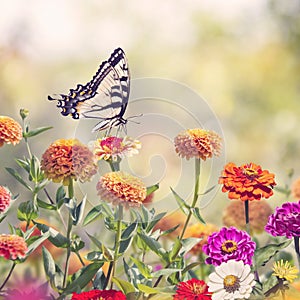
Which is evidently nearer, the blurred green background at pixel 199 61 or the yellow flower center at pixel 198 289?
the yellow flower center at pixel 198 289

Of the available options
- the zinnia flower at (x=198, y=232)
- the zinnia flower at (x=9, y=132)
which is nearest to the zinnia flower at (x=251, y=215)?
the zinnia flower at (x=198, y=232)

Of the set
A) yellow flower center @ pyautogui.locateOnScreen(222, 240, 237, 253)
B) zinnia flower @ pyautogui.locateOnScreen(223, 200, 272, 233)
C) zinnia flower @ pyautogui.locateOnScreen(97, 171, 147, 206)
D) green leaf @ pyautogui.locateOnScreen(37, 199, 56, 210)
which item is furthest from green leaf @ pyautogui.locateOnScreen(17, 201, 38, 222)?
zinnia flower @ pyautogui.locateOnScreen(223, 200, 272, 233)

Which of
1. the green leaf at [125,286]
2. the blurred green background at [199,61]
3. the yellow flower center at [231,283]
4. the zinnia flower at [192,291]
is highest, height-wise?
the blurred green background at [199,61]

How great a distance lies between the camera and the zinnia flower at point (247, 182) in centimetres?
110

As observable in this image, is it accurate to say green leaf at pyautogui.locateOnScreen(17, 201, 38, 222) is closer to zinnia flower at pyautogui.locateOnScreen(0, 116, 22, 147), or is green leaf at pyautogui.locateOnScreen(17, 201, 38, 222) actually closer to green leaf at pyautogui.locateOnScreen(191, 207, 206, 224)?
zinnia flower at pyautogui.locateOnScreen(0, 116, 22, 147)

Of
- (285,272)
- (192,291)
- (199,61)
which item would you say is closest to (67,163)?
(192,291)

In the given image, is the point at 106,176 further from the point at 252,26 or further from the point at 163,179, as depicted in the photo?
the point at 252,26

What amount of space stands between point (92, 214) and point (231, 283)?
0.25m

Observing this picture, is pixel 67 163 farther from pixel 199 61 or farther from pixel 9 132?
pixel 199 61

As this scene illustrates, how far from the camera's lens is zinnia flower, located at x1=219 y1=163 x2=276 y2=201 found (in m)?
1.10

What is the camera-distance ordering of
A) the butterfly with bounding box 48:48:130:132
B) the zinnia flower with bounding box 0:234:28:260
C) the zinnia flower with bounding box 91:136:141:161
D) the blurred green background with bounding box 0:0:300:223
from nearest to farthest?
the zinnia flower with bounding box 0:234:28:260 < the zinnia flower with bounding box 91:136:141:161 < the butterfly with bounding box 48:48:130:132 < the blurred green background with bounding box 0:0:300:223

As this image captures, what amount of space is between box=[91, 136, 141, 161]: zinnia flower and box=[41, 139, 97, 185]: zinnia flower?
2 cm

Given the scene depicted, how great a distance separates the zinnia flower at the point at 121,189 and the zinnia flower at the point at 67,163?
0.11 feet

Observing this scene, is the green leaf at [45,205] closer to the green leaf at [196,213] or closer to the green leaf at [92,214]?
the green leaf at [92,214]
